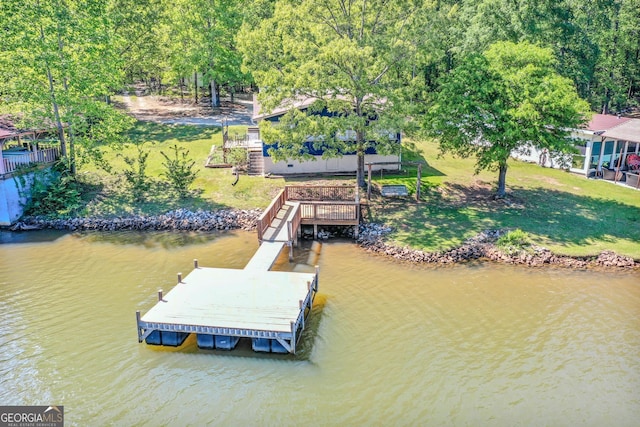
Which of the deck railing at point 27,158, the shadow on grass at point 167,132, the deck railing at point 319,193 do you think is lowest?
the deck railing at point 319,193

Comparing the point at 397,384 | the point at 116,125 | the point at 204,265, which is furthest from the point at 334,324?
the point at 116,125

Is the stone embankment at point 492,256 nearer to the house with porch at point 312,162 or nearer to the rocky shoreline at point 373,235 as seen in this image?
the rocky shoreline at point 373,235

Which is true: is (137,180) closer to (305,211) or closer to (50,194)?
(50,194)

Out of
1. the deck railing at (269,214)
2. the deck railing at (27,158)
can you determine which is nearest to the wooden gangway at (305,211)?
the deck railing at (269,214)

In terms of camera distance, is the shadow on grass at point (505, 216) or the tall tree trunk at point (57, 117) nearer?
the shadow on grass at point (505, 216)

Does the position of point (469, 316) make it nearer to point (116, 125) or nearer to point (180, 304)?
point (180, 304)

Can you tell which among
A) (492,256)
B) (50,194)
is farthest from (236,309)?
(50,194)

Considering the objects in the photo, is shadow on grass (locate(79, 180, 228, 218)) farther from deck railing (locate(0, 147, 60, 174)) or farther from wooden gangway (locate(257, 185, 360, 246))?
wooden gangway (locate(257, 185, 360, 246))
